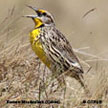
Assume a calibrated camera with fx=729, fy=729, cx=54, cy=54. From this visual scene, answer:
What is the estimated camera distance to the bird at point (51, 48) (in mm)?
6746

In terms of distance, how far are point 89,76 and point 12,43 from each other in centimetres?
79

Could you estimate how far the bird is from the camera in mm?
6746

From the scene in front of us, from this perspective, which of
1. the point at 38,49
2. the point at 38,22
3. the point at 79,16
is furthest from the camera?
the point at 79,16

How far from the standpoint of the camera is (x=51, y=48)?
274 inches

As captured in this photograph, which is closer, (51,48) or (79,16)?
(51,48)

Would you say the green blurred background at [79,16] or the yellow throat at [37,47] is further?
the green blurred background at [79,16]

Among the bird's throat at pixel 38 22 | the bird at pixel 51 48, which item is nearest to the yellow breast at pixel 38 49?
the bird at pixel 51 48

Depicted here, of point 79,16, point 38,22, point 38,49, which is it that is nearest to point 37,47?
point 38,49

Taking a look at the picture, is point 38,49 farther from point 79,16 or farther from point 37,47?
point 79,16

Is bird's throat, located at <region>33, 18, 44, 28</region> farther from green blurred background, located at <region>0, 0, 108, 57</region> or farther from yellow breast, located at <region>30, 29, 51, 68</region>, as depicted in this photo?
green blurred background, located at <region>0, 0, 108, 57</region>

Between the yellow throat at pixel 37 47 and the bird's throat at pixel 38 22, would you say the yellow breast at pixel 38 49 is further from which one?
the bird's throat at pixel 38 22

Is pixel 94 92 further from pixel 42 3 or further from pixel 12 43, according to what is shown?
pixel 42 3

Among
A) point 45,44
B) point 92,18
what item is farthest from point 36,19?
point 92,18

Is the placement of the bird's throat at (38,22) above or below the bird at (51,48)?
above
